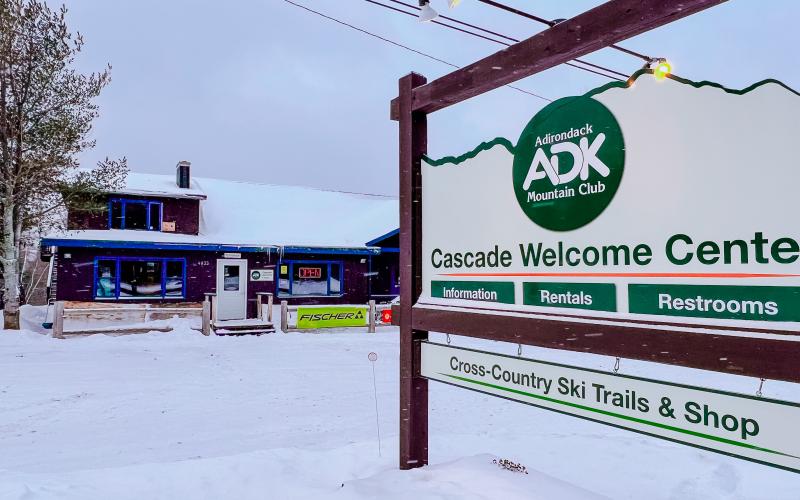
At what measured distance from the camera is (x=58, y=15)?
52.3 feet

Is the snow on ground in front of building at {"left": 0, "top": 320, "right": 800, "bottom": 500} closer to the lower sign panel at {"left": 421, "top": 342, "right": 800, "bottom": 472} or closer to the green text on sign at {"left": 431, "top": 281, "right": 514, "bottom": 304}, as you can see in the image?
the lower sign panel at {"left": 421, "top": 342, "right": 800, "bottom": 472}

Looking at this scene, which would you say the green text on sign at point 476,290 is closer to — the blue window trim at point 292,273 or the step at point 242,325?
the step at point 242,325

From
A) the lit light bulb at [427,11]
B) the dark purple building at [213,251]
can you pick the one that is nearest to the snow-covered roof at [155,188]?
the dark purple building at [213,251]

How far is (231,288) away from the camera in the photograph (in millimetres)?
19875

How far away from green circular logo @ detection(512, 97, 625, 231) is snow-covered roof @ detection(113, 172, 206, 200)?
1781 centimetres

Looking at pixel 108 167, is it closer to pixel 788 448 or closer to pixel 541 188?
pixel 541 188

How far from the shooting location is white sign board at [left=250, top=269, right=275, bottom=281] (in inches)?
795

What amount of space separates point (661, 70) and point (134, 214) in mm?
19833

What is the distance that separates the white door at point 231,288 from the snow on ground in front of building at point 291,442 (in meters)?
8.13

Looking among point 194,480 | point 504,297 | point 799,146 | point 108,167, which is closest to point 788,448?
point 799,146

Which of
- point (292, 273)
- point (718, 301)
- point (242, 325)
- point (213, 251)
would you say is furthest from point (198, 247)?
point (718, 301)

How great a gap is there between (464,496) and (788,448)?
2.11m

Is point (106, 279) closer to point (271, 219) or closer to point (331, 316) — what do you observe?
point (271, 219)

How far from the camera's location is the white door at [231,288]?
19703mm
